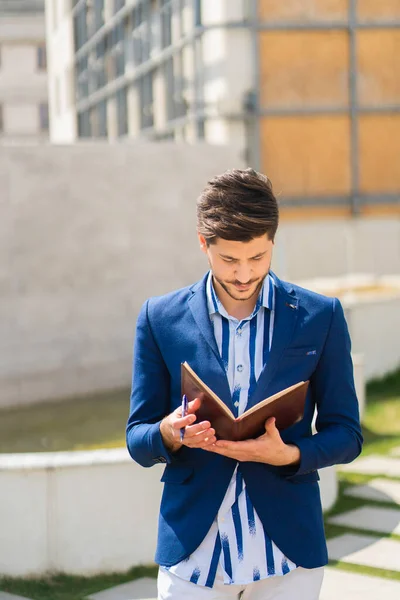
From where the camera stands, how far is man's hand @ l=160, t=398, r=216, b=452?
2455 millimetres

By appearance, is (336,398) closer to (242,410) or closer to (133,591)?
(242,410)

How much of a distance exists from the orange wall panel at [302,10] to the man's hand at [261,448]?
51.1ft

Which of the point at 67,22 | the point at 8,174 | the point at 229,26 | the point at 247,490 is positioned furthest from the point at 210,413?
the point at 67,22

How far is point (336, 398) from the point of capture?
2.64 meters

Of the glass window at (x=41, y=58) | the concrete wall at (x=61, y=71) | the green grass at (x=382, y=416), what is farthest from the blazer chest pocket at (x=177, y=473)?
the glass window at (x=41, y=58)

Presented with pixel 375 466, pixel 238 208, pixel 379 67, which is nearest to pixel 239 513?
pixel 238 208

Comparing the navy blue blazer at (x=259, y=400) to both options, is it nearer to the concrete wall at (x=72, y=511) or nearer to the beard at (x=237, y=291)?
the beard at (x=237, y=291)

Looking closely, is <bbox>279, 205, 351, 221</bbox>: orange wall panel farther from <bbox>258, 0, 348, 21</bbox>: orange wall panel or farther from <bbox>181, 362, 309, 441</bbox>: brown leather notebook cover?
<bbox>181, 362, 309, 441</bbox>: brown leather notebook cover

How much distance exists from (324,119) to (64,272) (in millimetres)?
8054

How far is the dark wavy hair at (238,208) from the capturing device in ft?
8.18

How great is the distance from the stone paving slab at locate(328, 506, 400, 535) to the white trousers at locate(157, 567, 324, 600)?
3.65m

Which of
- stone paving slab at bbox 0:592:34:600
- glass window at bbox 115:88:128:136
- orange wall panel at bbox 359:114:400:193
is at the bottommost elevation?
stone paving slab at bbox 0:592:34:600

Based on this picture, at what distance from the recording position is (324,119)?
17875 mm

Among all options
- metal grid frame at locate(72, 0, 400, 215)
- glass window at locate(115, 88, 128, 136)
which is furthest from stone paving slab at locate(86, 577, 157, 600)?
glass window at locate(115, 88, 128, 136)
